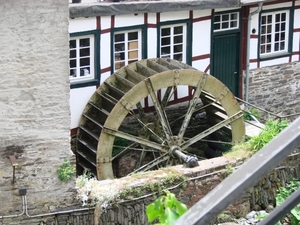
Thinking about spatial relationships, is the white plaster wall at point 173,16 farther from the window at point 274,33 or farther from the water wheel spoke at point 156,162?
the water wheel spoke at point 156,162

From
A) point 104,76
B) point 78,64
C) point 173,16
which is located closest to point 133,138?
point 104,76

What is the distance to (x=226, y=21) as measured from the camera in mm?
12633

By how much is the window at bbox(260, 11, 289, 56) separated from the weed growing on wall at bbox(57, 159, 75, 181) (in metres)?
6.03

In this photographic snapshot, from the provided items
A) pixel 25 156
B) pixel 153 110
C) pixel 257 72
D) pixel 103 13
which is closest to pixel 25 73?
pixel 25 156

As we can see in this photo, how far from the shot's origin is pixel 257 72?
43.1 feet

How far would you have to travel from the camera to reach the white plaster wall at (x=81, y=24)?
34.6 ft

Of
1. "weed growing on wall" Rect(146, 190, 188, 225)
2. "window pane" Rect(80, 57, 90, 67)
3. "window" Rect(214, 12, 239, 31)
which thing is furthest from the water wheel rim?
"weed growing on wall" Rect(146, 190, 188, 225)

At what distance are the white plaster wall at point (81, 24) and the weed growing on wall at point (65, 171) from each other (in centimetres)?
287

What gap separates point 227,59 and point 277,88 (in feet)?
4.59

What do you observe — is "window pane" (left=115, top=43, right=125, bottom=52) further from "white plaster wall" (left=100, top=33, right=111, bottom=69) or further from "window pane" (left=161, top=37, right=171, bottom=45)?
"window pane" (left=161, top=37, right=171, bottom=45)

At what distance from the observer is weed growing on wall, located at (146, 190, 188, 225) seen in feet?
4.18

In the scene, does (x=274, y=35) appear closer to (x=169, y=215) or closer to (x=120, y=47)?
(x=120, y=47)

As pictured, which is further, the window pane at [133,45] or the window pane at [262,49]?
the window pane at [262,49]

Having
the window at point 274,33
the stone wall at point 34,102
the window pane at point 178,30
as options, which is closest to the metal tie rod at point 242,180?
the stone wall at point 34,102
